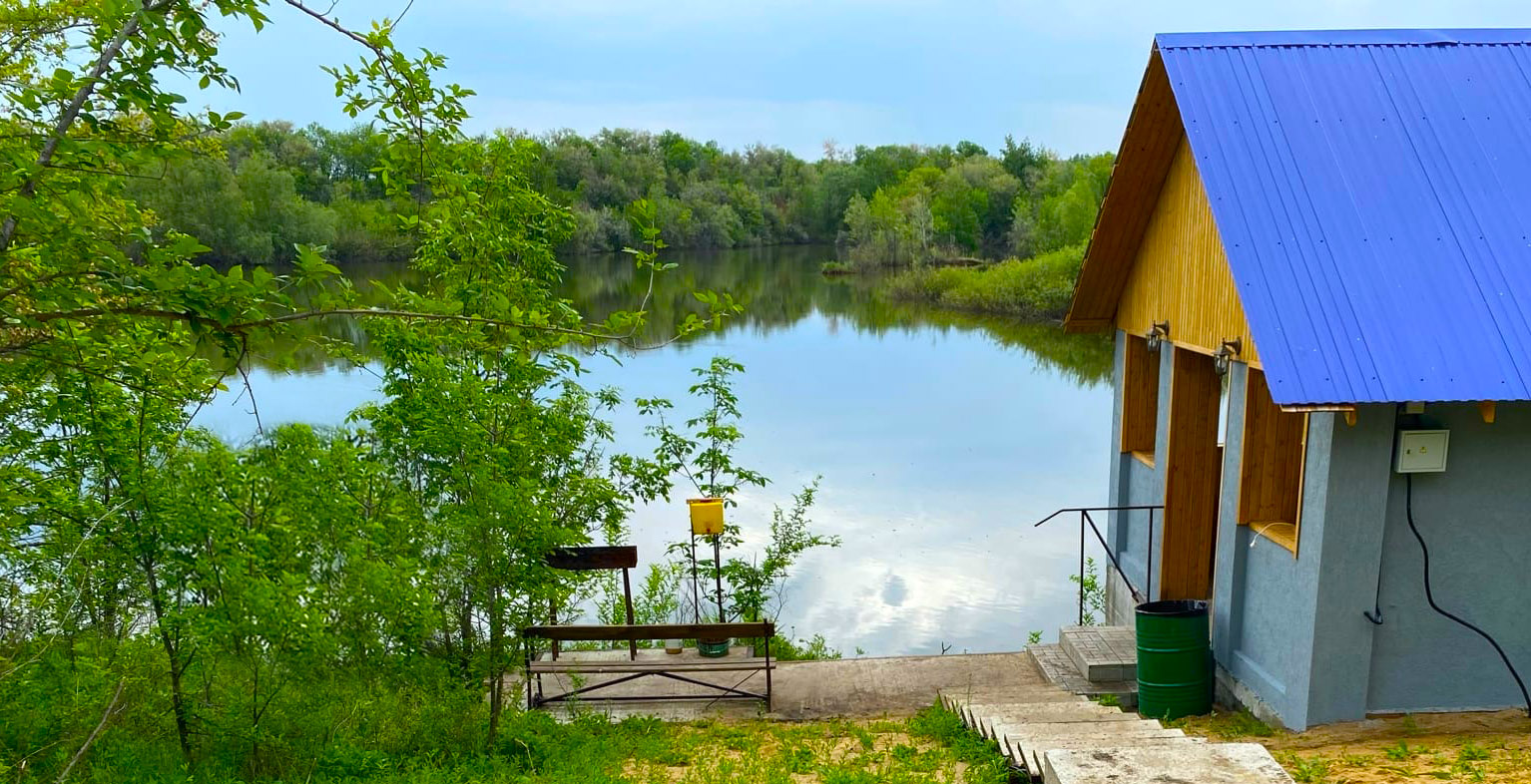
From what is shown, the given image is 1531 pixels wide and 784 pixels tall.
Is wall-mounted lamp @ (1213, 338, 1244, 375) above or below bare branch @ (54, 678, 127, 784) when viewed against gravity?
above

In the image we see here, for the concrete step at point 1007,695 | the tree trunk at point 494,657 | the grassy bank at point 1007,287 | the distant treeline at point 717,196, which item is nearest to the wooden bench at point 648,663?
the tree trunk at point 494,657

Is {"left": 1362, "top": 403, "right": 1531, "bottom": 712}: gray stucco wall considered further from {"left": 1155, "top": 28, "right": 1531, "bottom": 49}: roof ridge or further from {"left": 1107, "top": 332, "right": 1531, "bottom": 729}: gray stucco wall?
{"left": 1155, "top": 28, "right": 1531, "bottom": 49}: roof ridge

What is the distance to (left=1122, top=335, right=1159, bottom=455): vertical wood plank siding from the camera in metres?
10.5

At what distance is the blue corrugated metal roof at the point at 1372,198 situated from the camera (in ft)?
20.8

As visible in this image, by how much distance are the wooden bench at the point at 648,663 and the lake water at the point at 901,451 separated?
288 cm

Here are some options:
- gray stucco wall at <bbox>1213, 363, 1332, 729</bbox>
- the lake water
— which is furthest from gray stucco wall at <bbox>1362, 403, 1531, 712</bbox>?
the lake water

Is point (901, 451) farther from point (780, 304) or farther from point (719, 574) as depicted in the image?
point (780, 304)

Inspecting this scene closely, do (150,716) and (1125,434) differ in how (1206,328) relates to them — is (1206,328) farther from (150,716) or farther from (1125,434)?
(150,716)

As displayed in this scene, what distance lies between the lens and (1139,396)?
415 inches

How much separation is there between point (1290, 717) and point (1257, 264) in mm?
2955

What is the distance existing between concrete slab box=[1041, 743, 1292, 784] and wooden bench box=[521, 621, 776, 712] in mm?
4091

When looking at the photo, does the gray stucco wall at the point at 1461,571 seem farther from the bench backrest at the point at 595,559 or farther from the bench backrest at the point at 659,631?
the bench backrest at the point at 595,559

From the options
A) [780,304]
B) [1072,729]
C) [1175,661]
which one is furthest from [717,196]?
[1072,729]

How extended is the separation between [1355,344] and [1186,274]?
229 centimetres
